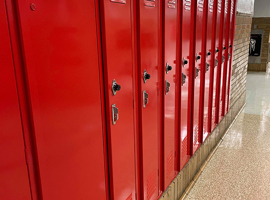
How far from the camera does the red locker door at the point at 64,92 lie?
981 mm

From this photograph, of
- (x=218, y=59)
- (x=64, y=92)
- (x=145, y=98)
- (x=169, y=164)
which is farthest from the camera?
(x=218, y=59)

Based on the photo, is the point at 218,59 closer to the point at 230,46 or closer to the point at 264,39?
the point at 230,46

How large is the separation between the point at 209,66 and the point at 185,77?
1.01 meters

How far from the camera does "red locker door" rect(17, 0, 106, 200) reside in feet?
3.22

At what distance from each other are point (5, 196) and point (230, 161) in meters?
3.11

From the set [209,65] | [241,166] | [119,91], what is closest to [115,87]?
[119,91]

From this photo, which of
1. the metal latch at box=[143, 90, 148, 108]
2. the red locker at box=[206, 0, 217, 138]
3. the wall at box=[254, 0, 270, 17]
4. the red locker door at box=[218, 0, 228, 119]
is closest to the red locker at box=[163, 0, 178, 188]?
the metal latch at box=[143, 90, 148, 108]

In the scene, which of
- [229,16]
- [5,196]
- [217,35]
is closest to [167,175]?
[5,196]

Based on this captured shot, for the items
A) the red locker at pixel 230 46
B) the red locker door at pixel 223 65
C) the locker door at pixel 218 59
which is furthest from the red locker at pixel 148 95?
the red locker at pixel 230 46

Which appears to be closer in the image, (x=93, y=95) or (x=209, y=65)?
(x=93, y=95)

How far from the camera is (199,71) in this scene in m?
3.10

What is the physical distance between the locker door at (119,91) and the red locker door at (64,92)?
3.7 inches

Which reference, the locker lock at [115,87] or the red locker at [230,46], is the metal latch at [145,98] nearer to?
the locker lock at [115,87]

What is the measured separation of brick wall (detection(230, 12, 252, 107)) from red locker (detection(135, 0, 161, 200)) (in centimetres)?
315
